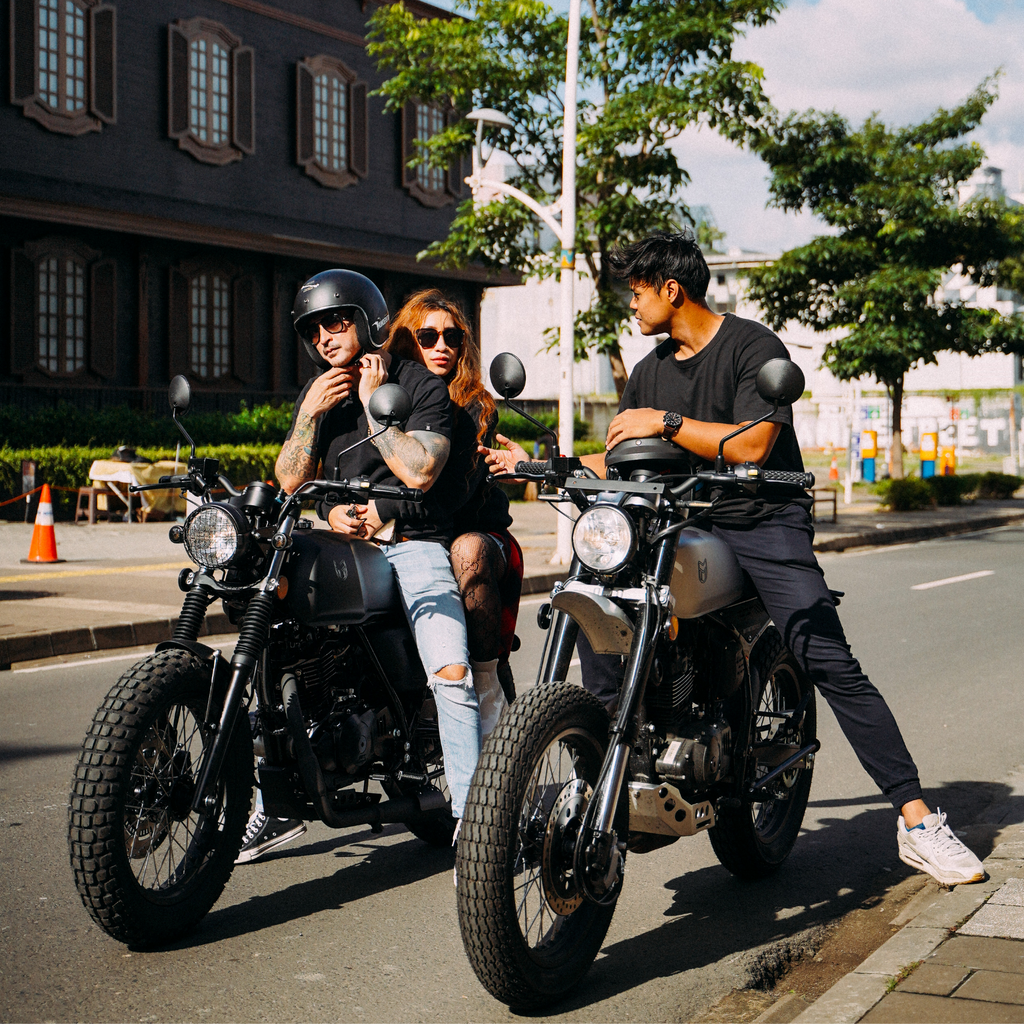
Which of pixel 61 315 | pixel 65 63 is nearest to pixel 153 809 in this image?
pixel 61 315

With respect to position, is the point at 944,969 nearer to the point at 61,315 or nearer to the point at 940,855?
the point at 940,855

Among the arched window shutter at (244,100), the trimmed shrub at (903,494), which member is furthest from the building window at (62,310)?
the trimmed shrub at (903,494)

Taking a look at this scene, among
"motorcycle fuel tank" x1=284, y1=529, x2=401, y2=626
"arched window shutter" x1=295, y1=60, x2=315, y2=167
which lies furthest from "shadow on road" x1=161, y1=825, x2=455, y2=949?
"arched window shutter" x1=295, y1=60, x2=315, y2=167

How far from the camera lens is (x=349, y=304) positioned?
4.05m

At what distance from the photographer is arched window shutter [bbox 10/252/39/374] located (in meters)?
21.6

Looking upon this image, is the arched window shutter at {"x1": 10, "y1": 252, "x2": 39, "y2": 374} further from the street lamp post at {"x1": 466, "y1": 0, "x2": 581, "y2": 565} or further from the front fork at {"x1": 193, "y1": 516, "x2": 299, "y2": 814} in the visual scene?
the front fork at {"x1": 193, "y1": 516, "x2": 299, "y2": 814}

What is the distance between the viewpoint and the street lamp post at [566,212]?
13984 mm

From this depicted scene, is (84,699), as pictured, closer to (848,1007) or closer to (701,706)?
(701,706)

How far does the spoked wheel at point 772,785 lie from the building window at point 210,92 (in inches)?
862

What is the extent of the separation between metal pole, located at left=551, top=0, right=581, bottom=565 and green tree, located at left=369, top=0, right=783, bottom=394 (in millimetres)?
827

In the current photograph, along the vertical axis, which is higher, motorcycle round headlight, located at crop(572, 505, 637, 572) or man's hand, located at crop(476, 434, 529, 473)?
man's hand, located at crop(476, 434, 529, 473)

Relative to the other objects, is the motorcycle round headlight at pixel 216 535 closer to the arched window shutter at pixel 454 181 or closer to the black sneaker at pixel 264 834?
the black sneaker at pixel 264 834

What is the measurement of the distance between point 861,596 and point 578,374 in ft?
129

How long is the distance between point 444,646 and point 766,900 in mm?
1378
